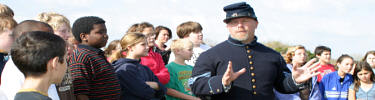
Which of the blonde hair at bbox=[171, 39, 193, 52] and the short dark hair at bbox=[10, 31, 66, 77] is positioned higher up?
the short dark hair at bbox=[10, 31, 66, 77]

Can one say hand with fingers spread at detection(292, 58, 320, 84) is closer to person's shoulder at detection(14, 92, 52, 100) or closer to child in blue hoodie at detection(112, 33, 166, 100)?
child in blue hoodie at detection(112, 33, 166, 100)

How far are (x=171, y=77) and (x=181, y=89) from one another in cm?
23

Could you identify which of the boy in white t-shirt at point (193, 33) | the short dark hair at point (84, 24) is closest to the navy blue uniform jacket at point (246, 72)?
the short dark hair at point (84, 24)

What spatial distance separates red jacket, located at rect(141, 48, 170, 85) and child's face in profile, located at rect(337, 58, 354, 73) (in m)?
4.20

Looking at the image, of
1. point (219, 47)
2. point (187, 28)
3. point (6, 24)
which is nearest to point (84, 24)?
point (6, 24)

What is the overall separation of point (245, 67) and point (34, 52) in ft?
6.23

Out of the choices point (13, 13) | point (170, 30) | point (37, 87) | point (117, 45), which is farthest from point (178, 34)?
point (37, 87)

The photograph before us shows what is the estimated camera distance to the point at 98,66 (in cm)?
386

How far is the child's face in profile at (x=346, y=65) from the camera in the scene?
7.84 m

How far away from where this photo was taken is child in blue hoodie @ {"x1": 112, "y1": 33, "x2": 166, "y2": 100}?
4.41 m

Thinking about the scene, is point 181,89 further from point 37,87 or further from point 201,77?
point 37,87

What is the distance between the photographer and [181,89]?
18.3 feet

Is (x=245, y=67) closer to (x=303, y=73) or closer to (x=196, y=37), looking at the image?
(x=303, y=73)

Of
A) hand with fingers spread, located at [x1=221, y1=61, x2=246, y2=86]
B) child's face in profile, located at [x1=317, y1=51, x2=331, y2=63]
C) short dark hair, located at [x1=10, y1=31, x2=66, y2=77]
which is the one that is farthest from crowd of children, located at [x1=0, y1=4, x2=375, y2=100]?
hand with fingers spread, located at [x1=221, y1=61, x2=246, y2=86]
